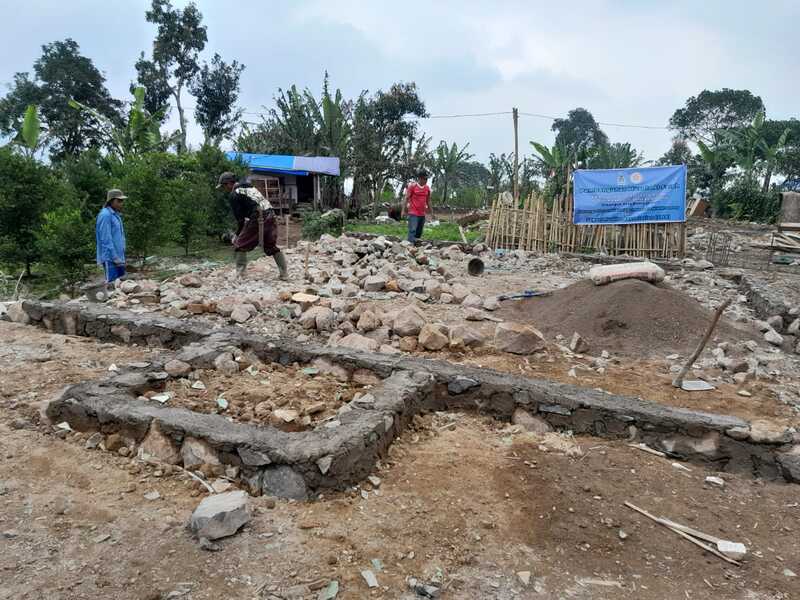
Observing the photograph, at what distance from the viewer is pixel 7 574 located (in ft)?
7.45

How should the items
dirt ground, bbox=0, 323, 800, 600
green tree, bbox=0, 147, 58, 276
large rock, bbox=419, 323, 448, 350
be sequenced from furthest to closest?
green tree, bbox=0, 147, 58, 276
large rock, bbox=419, 323, 448, 350
dirt ground, bbox=0, 323, 800, 600

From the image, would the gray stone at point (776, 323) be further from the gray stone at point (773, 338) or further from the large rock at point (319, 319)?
the large rock at point (319, 319)

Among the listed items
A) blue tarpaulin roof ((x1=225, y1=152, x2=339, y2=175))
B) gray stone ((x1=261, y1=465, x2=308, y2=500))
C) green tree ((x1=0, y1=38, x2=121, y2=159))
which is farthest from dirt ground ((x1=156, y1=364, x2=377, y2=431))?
green tree ((x1=0, y1=38, x2=121, y2=159))

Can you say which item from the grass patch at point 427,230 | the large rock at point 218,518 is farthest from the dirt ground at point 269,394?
the grass patch at point 427,230

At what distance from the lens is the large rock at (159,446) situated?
10.8 feet

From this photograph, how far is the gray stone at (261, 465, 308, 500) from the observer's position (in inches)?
115

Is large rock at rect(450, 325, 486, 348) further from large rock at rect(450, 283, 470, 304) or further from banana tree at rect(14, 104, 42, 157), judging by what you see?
banana tree at rect(14, 104, 42, 157)

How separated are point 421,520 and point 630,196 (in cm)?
993

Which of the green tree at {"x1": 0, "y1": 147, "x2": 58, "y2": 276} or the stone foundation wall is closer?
the stone foundation wall

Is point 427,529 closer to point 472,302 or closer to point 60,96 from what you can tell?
point 472,302

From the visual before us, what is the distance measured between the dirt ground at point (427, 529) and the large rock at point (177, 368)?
0.97 metres

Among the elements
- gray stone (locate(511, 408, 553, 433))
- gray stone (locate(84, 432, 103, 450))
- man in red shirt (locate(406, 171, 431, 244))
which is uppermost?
man in red shirt (locate(406, 171, 431, 244))

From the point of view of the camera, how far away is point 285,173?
20531 millimetres

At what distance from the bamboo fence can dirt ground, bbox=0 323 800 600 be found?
8.56 meters
